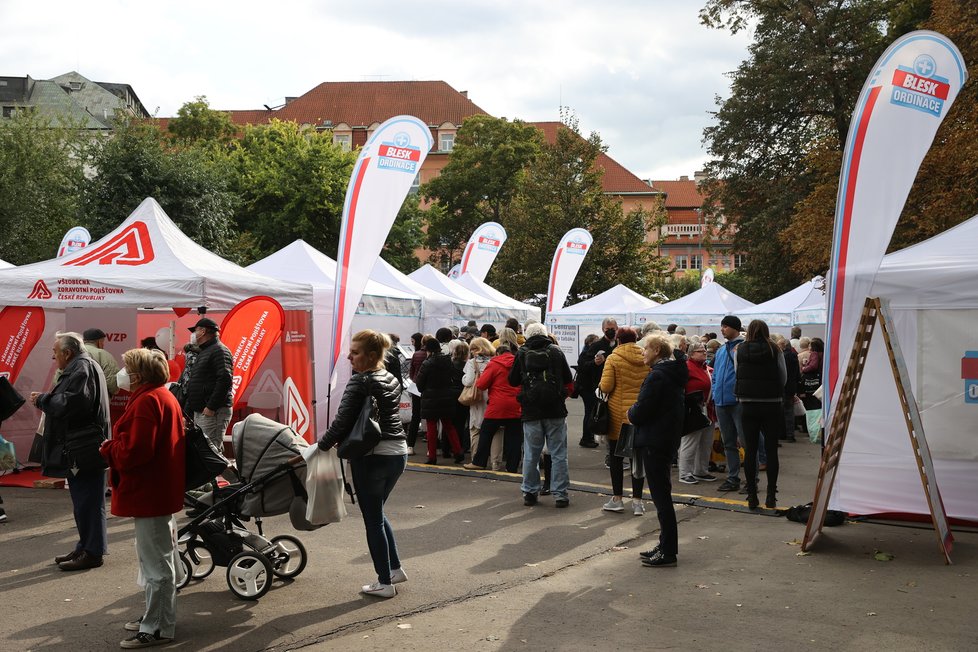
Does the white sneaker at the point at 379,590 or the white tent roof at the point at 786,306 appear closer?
the white sneaker at the point at 379,590

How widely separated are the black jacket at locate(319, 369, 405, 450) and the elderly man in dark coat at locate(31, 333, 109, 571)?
6.74 ft

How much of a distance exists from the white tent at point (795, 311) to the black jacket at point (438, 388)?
11.8 meters

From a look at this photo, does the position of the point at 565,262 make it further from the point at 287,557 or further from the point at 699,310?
the point at 287,557

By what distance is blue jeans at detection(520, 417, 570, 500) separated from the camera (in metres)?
9.12

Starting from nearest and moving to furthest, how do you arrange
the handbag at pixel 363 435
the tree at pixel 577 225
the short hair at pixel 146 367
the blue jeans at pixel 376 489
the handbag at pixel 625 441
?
1. the short hair at pixel 146 367
2. the handbag at pixel 363 435
3. the blue jeans at pixel 376 489
4. the handbag at pixel 625 441
5. the tree at pixel 577 225

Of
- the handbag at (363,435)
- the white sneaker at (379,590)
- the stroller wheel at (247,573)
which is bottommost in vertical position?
the white sneaker at (379,590)

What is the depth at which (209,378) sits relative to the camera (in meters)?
8.91

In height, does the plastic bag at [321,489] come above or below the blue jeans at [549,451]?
above

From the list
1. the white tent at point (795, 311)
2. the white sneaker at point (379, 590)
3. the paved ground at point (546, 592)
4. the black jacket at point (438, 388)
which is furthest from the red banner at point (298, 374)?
the white tent at point (795, 311)

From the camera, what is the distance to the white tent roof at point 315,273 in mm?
15391

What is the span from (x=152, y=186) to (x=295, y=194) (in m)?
11.3

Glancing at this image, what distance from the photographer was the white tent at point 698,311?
24766mm

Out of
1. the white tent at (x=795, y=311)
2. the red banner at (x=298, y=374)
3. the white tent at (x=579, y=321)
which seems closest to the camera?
the red banner at (x=298, y=374)

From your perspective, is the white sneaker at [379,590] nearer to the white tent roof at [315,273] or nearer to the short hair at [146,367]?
the short hair at [146,367]
